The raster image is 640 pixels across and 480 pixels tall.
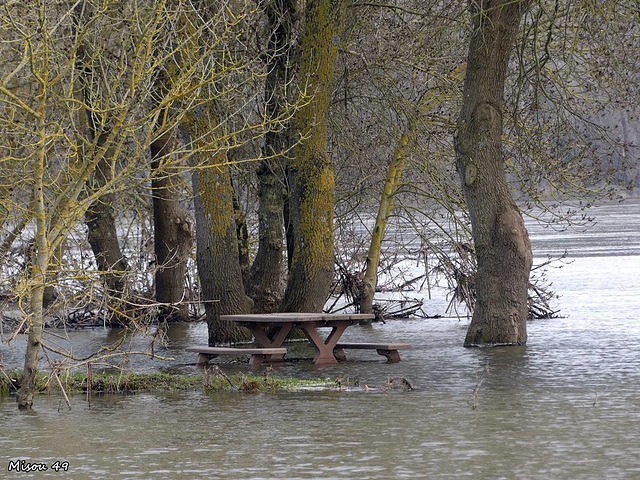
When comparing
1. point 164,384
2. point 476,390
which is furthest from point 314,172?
point 476,390

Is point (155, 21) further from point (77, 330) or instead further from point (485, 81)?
point (77, 330)

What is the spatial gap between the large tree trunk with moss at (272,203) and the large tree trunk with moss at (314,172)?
0.48 m

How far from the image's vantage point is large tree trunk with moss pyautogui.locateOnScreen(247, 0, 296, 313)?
57.8 ft

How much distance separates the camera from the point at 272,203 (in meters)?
18.4

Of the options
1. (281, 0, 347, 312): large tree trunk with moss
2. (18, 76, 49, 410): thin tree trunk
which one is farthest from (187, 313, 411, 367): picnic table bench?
(18, 76, 49, 410): thin tree trunk

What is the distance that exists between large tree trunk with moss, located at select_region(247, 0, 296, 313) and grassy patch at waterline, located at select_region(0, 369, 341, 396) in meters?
5.47

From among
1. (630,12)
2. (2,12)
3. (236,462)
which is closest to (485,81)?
(630,12)

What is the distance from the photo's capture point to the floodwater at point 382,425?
27.0 feet

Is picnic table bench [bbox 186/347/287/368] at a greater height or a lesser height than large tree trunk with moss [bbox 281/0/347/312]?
lesser

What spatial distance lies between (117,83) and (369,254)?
11553mm

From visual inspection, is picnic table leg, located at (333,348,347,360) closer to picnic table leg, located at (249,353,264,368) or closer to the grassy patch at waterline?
picnic table leg, located at (249,353,264,368)

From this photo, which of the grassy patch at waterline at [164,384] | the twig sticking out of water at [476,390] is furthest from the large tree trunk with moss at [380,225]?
the grassy patch at waterline at [164,384]

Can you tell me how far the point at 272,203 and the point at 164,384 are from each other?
6.20m

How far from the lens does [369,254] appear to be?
21.6 metres
